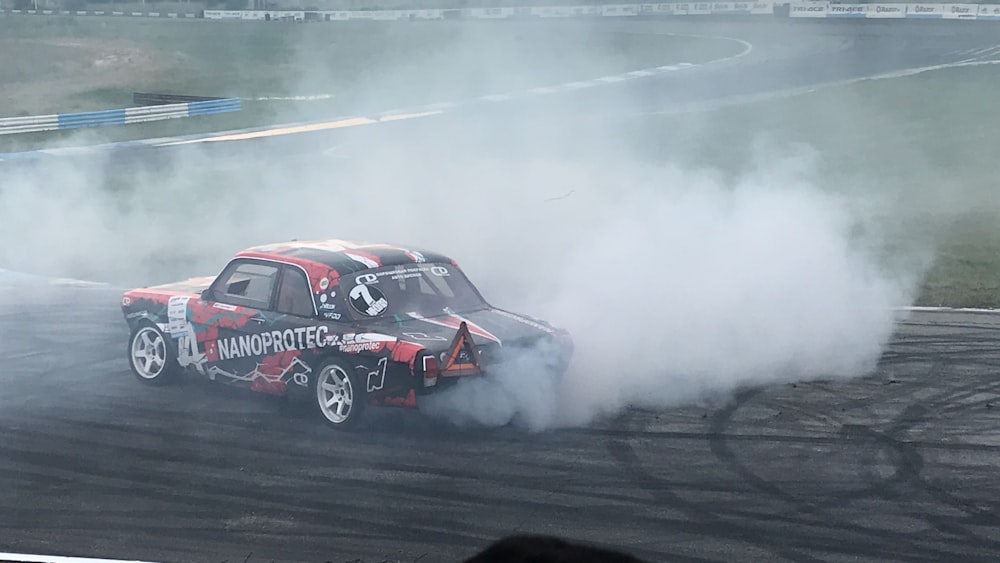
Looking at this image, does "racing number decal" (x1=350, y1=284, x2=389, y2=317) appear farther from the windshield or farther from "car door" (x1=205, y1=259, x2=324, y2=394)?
"car door" (x1=205, y1=259, x2=324, y2=394)

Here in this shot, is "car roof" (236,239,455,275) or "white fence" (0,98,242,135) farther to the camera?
"white fence" (0,98,242,135)

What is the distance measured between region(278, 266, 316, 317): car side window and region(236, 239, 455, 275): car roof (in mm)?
121

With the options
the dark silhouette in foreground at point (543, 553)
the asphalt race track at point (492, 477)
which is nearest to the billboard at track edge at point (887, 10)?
the asphalt race track at point (492, 477)

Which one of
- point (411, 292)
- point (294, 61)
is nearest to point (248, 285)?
point (411, 292)

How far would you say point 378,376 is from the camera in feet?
24.9

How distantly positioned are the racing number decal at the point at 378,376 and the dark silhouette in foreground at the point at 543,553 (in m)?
5.97

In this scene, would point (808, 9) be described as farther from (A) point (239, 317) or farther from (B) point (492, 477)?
(B) point (492, 477)

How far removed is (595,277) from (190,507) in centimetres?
529

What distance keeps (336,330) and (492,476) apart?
1.64 metres

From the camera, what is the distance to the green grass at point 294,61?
31.3 meters

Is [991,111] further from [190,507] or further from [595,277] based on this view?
[190,507]

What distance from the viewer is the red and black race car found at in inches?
300

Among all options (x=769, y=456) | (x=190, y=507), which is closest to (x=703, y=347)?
(x=769, y=456)

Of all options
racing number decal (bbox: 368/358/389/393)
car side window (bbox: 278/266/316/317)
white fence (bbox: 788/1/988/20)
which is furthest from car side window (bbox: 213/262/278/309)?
white fence (bbox: 788/1/988/20)
